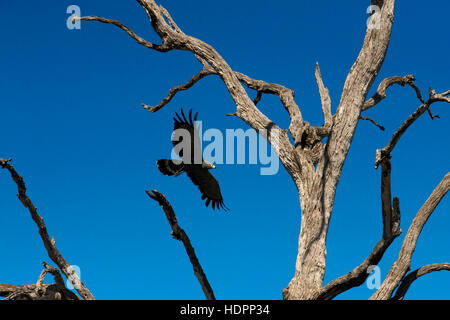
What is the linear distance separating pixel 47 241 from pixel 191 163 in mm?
2738

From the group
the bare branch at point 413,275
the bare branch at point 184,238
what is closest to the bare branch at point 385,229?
the bare branch at point 413,275

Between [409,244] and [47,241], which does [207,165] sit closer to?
[47,241]

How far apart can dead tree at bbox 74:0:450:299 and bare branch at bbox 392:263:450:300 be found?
0.01 metres

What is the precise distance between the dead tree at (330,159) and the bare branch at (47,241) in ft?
7.44

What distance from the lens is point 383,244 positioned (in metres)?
4.45

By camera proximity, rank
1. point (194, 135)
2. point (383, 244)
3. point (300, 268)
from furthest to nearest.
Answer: point (194, 135) < point (300, 268) < point (383, 244)

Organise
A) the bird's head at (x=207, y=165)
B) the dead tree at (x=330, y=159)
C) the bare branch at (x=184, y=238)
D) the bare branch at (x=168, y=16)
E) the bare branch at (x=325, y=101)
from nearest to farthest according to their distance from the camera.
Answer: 1. the dead tree at (x=330, y=159)
2. the bare branch at (x=184, y=238)
3. the bare branch at (x=325, y=101)
4. the bare branch at (x=168, y=16)
5. the bird's head at (x=207, y=165)

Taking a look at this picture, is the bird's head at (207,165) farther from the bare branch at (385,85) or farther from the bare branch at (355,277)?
the bare branch at (355,277)

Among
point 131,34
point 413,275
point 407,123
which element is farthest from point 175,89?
point 413,275

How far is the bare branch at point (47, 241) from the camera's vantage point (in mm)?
4832

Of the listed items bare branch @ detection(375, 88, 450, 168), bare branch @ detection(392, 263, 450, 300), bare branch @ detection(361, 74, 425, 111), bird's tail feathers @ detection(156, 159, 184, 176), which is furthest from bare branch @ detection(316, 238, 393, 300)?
bird's tail feathers @ detection(156, 159, 184, 176)
